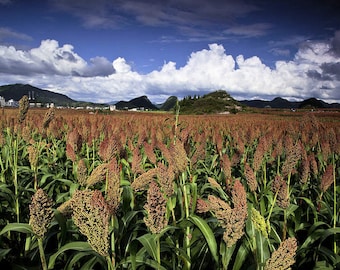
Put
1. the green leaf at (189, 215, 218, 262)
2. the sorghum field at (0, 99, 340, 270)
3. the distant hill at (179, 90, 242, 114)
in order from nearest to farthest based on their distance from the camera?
the sorghum field at (0, 99, 340, 270)
the green leaf at (189, 215, 218, 262)
the distant hill at (179, 90, 242, 114)

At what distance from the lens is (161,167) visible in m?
1.86

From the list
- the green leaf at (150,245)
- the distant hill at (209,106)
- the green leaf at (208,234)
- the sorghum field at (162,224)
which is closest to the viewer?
the sorghum field at (162,224)

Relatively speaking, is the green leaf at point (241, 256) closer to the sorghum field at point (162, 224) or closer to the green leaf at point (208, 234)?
the sorghum field at point (162, 224)

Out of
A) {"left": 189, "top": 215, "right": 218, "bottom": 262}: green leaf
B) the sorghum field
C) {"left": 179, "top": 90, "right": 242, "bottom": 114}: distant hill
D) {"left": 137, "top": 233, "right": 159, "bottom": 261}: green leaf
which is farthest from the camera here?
{"left": 179, "top": 90, "right": 242, "bottom": 114}: distant hill

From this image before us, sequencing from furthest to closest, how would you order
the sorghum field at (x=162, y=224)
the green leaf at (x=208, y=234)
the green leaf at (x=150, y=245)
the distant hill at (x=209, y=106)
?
the distant hill at (x=209, y=106) → the green leaf at (x=208, y=234) → the green leaf at (x=150, y=245) → the sorghum field at (x=162, y=224)

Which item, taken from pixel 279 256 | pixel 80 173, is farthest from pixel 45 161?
pixel 279 256

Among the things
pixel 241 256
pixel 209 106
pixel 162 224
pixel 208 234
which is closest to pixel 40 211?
pixel 162 224

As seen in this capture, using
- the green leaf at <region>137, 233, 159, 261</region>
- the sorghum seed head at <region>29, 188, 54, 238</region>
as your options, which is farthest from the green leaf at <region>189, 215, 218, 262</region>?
the sorghum seed head at <region>29, 188, 54, 238</region>

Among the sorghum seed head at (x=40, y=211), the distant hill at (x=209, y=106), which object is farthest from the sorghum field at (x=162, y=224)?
the distant hill at (x=209, y=106)

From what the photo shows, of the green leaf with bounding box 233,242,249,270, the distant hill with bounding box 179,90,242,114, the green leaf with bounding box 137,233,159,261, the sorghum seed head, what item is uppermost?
the distant hill with bounding box 179,90,242,114

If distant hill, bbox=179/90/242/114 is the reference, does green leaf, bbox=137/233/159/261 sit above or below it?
below

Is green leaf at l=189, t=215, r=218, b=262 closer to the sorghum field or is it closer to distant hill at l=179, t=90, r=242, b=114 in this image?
the sorghum field

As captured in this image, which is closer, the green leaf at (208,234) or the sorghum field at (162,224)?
the sorghum field at (162,224)

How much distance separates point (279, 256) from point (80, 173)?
158 centimetres
